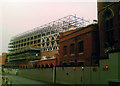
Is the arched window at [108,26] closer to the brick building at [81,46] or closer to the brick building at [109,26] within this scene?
the brick building at [109,26]

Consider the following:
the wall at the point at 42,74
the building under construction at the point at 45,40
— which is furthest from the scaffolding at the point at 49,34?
the wall at the point at 42,74

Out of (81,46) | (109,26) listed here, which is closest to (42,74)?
(81,46)

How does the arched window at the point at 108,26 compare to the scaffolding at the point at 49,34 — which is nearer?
the arched window at the point at 108,26

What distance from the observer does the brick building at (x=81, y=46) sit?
2273 centimetres

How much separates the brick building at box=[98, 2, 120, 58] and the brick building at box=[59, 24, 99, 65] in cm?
199

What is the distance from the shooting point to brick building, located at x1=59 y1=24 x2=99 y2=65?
22734 millimetres

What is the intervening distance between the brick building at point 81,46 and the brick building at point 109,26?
199 centimetres

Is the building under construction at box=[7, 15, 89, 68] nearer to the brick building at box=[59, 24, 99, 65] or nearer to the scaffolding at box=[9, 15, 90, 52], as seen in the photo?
the scaffolding at box=[9, 15, 90, 52]

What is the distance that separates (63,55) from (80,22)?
57.5 m

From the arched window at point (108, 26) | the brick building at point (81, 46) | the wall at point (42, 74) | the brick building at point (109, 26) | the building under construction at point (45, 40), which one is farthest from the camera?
the building under construction at point (45, 40)

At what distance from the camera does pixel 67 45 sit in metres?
Result: 28.6

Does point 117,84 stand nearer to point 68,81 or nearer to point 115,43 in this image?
point 115,43

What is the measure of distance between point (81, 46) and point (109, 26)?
6415 millimetres

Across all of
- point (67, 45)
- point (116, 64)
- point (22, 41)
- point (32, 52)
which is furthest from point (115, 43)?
point (22, 41)
